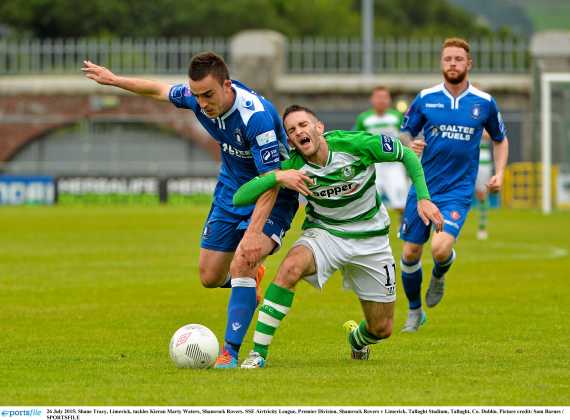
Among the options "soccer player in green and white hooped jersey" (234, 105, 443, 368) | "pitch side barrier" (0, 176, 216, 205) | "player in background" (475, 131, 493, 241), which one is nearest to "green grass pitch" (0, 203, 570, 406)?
"soccer player in green and white hooped jersey" (234, 105, 443, 368)

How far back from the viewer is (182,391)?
7656 millimetres

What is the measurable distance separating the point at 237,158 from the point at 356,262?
1.21 m

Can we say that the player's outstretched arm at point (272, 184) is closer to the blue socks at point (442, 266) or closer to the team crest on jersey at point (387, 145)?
the team crest on jersey at point (387, 145)

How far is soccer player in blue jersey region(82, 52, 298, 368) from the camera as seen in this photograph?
884cm

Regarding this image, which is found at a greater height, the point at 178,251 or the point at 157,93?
the point at 157,93

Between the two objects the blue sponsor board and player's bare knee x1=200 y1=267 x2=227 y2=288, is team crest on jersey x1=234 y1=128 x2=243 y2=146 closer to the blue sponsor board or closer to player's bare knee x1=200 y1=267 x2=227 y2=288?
player's bare knee x1=200 y1=267 x2=227 y2=288

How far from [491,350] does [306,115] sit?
239 cm

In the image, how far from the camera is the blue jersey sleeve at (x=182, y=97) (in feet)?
31.5

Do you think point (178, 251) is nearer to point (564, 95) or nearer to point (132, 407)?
point (132, 407)

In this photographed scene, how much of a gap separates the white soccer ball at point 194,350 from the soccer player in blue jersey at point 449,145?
3.20 meters

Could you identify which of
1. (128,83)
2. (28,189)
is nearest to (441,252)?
(128,83)

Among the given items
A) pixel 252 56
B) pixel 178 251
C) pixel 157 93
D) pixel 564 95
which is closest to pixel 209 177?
pixel 252 56

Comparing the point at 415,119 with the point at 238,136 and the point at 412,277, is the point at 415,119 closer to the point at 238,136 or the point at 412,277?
the point at 412,277

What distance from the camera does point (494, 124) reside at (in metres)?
11.8
